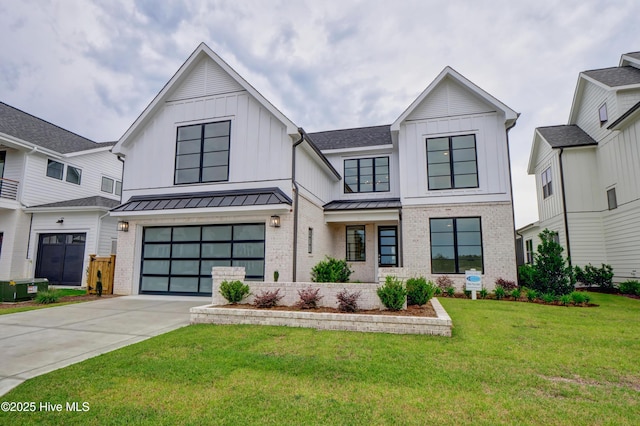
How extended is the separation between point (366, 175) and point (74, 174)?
15926mm

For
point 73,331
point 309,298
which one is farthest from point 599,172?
point 73,331

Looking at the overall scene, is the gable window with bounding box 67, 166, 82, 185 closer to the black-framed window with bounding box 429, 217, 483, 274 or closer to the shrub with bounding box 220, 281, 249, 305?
the shrub with bounding box 220, 281, 249, 305

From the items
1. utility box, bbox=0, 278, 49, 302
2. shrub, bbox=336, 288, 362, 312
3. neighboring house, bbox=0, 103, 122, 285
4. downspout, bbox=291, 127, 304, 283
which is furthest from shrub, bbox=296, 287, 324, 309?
neighboring house, bbox=0, 103, 122, 285

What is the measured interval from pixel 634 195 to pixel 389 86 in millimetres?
13013

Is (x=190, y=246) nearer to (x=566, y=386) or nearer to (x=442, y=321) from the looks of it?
(x=442, y=321)

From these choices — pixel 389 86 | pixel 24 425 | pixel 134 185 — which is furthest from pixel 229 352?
pixel 389 86

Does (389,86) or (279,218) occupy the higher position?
(389,86)

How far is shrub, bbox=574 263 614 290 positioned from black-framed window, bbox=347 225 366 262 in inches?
342

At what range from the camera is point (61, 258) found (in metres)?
15.5

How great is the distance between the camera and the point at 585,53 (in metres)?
15.6

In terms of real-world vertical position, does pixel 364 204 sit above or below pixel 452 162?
below

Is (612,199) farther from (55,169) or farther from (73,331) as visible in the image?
(55,169)

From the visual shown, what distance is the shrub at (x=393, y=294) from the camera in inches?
272

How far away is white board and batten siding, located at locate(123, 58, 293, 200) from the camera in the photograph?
11.3m
